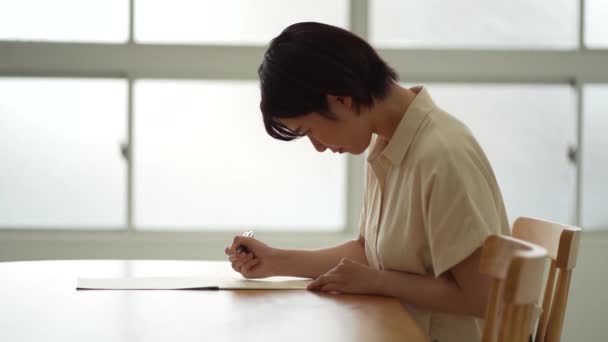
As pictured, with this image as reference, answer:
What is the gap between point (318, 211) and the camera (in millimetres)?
3395

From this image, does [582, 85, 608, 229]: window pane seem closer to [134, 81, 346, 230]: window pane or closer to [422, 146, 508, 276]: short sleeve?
[134, 81, 346, 230]: window pane

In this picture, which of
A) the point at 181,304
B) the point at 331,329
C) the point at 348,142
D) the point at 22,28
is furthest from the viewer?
the point at 22,28

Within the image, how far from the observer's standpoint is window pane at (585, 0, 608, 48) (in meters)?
3.45

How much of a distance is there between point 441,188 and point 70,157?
2.26 metres

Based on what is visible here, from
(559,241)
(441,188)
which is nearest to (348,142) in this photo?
(441,188)

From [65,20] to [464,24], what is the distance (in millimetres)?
1684

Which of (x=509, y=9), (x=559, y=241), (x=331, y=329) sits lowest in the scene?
(x=331, y=329)

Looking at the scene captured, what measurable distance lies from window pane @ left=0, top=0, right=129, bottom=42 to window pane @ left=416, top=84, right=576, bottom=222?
4.49 feet

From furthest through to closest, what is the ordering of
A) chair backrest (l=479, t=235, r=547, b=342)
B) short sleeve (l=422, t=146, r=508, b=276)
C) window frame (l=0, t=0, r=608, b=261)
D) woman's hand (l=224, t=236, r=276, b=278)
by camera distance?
window frame (l=0, t=0, r=608, b=261), woman's hand (l=224, t=236, r=276, b=278), short sleeve (l=422, t=146, r=508, b=276), chair backrest (l=479, t=235, r=547, b=342)

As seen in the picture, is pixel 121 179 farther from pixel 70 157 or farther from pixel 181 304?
pixel 181 304

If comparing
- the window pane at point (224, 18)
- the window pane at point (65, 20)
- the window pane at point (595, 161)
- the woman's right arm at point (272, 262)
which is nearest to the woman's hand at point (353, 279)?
the woman's right arm at point (272, 262)

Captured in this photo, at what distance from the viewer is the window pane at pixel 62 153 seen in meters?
3.33

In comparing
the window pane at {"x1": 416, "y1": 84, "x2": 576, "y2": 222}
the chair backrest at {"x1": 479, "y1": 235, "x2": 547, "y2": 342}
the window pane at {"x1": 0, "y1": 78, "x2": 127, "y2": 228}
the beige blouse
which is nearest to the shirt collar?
the beige blouse

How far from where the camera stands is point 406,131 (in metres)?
1.60
